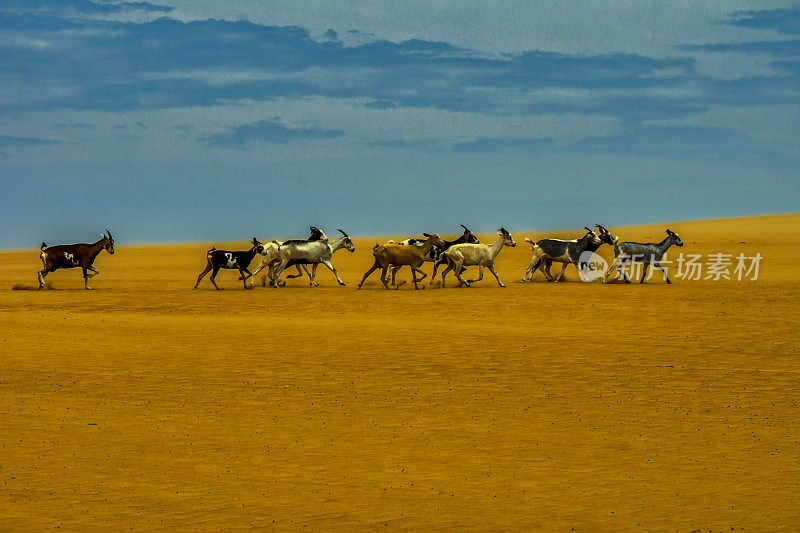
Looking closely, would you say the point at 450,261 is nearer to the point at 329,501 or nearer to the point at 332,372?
the point at 332,372

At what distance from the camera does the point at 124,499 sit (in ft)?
30.5

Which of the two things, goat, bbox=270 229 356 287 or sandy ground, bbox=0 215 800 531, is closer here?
sandy ground, bbox=0 215 800 531

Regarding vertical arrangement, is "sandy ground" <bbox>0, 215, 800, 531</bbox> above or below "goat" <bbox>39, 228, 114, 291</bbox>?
below

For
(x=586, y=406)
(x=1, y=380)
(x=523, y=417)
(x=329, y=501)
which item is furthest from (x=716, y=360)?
(x=1, y=380)

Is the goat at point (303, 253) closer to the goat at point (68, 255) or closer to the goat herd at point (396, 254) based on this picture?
the goat herd at point (396, 254)

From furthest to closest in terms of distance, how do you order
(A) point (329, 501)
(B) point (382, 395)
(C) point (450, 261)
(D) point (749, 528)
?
(C) point (450, 261) → (B) point (382, 395) → (A) point (329, 501) → (D) point (749, 528)

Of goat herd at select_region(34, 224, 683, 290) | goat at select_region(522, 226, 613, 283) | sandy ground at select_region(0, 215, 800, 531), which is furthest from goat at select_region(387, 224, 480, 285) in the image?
sandy ground at select_region(0, 215, 800, 531)

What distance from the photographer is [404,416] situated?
13.0m

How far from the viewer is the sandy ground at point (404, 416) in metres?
9.01

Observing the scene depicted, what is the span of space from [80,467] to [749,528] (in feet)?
24.0

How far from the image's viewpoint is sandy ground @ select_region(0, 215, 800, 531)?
29.6 ft

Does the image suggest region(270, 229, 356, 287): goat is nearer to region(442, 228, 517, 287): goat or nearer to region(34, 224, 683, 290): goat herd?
region(34, 224, 683, 290): goat herd

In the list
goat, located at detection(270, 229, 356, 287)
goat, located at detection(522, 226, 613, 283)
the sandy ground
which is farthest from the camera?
goat, located at detection(522, 226, 613, 283)

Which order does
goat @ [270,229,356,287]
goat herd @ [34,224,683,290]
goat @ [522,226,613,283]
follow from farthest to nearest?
1. goat @ [522,226,613,283]
2. goat @ [270,229,356,287]
3. goat herd @ [34,224,683,290]
